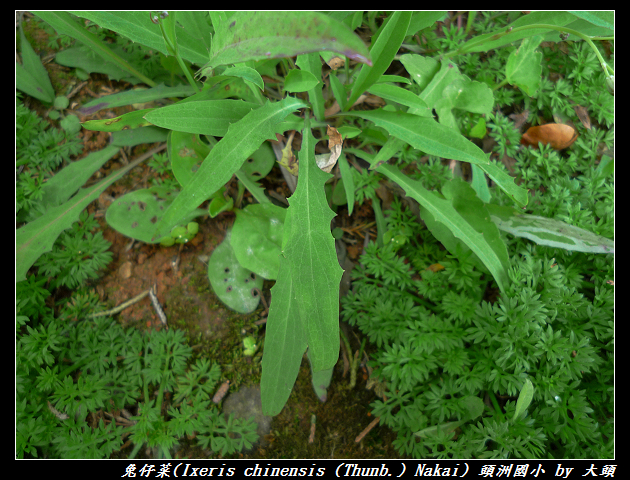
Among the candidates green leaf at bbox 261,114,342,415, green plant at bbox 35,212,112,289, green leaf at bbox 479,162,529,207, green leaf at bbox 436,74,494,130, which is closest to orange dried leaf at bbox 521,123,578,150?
green leaf at bbox 436,74,494,130

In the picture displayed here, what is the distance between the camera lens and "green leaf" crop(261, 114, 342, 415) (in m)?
1.41

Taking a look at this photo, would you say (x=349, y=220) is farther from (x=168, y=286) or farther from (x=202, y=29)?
(x=202, y=29)

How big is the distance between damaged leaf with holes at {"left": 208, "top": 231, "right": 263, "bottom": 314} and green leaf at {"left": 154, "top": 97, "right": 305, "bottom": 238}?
0.61 metres

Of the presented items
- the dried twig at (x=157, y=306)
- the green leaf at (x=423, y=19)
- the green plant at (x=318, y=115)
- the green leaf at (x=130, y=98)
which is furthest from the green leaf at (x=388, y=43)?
the dried twig at (x=157, y=306)

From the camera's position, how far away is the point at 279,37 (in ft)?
3.58

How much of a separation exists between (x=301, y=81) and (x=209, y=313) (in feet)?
4.36

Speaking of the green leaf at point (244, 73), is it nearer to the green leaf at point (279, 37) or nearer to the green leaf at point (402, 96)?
the green leaf at point (279, 37)

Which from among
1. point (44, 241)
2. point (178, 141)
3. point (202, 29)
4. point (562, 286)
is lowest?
point (562, 286)

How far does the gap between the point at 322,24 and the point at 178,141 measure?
1.19m

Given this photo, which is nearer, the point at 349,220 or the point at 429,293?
the point at 429,293

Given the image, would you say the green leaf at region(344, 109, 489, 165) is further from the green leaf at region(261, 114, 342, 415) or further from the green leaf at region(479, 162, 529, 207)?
the green leaf at region(261, 114, 342, 415)

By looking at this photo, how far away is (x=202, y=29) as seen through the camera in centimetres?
184

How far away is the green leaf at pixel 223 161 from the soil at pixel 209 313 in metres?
0.70
